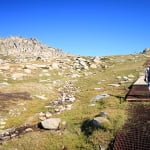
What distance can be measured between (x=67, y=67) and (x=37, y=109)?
23.2m

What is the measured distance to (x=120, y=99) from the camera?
17672 millimetres

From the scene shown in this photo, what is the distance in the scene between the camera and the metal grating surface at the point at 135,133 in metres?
10.6

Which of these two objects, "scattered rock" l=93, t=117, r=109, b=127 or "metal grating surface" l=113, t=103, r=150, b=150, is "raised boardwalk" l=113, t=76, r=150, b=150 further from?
"scattered rock" l=93, t=117, r=109, b=127

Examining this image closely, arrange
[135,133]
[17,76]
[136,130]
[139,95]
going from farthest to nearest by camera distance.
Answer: [17,76] < [139,95] < [136,130] < [135,133]

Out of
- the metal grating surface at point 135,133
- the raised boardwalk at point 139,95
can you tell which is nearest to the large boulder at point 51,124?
the metal grating surface at point 135,133

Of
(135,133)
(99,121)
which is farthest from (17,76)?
(135,133)

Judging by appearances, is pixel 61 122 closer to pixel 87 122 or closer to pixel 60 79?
pixel 87 122

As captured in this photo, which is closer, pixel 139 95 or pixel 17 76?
pixel 139 95

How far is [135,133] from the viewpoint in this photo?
11539 mm

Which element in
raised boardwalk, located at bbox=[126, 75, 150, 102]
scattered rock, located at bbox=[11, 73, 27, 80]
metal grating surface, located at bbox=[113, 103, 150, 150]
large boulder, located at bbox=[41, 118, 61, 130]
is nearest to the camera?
metal grating surface, located at bbox=[113, 103, 150, 150]

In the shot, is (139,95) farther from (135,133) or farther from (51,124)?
(51,124)

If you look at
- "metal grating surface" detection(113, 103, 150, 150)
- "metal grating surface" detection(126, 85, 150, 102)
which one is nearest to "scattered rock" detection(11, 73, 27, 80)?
"metal grating surface" detection(126, 85, 150, 102)

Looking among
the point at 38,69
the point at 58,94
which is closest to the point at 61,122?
the point at 58,94

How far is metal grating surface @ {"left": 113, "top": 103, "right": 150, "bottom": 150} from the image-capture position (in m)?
10.6
